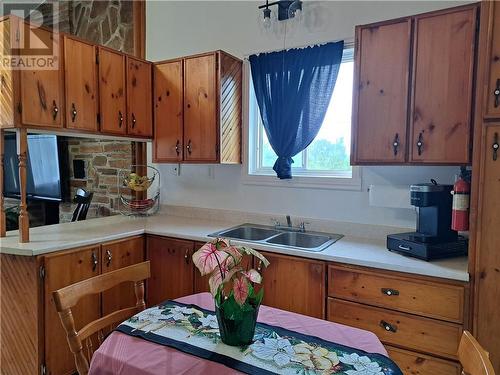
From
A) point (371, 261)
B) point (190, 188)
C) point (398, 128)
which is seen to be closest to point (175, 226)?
point (190, 188)

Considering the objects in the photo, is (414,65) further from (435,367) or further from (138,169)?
(138,169)

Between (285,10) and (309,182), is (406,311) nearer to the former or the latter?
(309,182)

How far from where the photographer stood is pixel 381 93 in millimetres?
2043

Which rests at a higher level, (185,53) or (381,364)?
(185,53)

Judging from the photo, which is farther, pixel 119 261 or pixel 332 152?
pixel 332 152

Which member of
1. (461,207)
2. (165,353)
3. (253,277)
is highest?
(461,207)

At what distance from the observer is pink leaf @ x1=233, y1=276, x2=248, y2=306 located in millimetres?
1085

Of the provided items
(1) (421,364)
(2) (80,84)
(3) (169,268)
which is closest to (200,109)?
(2) (80,84)

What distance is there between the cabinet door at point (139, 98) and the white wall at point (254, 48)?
0.50 m

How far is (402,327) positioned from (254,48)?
229cm

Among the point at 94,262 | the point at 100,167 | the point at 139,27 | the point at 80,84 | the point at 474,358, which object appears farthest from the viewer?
the point at 100,167

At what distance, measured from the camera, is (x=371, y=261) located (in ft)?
6.13

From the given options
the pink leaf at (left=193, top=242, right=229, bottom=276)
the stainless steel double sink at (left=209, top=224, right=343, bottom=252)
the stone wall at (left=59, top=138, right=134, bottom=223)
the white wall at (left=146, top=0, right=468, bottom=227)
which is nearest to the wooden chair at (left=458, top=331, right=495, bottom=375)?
the pink leaf at (left=193, top=242, right=229, bottom=276)

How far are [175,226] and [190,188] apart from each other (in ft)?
1.89
